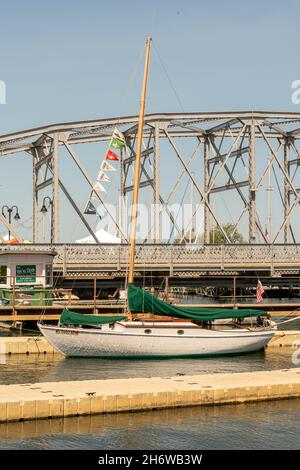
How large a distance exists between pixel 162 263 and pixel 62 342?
22917 millimetres

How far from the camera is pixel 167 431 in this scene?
69.4 ft

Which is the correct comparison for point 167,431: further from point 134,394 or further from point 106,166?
point 106,166

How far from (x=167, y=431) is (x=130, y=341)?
1394 cm

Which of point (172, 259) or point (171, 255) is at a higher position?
point (171, 255)

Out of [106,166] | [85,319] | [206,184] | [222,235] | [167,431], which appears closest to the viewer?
[167,431]

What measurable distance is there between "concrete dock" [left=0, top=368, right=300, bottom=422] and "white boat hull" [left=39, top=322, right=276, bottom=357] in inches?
354

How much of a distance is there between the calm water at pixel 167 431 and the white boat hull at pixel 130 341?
1174 cm

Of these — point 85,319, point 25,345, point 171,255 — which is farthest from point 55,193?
point 85,319

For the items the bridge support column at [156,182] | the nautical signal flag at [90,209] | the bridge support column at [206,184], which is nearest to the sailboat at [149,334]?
the nautical signal flag at [90,209]

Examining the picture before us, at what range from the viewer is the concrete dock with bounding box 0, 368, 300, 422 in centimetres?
2144

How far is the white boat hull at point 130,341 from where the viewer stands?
1375 inches

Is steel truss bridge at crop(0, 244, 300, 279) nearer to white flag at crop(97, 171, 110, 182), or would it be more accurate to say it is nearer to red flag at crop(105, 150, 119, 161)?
white flag at crop(97, 171, 110, 182)

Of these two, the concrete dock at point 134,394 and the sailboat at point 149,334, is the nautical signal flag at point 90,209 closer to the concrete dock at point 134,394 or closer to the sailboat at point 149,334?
the sailboat at point 149,334
